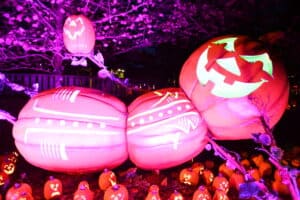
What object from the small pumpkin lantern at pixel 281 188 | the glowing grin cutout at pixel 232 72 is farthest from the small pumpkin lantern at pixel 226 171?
the glowing grin cutout at pixel 232 72

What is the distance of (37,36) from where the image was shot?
10453mm

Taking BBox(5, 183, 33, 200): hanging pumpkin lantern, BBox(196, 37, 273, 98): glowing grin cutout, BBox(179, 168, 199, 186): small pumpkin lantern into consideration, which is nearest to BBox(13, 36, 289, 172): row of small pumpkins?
BBox(196, 37, 273, 98): glowing grin cutout

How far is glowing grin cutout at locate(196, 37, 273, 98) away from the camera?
5238mm

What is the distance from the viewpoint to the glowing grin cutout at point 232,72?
206 inches

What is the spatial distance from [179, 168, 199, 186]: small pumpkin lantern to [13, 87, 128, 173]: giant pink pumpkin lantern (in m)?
1.42

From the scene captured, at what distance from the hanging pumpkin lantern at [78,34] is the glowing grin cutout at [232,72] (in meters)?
2.19

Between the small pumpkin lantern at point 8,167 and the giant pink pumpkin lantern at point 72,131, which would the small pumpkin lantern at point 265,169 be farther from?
the small pumpkin lantern at point 8,167

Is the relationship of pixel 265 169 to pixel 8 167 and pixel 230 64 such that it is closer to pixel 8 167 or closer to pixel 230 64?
pixel 230 64

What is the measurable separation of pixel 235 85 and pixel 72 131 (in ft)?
8.21

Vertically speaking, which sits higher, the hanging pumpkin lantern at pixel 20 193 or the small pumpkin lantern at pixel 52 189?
the hanging pumpkin lantern at pixel 20 193

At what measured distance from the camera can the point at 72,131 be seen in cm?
537

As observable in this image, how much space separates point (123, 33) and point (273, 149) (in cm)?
760

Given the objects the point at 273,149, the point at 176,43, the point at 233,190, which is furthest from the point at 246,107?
the point at 176,43

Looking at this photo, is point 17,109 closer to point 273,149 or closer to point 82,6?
point 82,6
